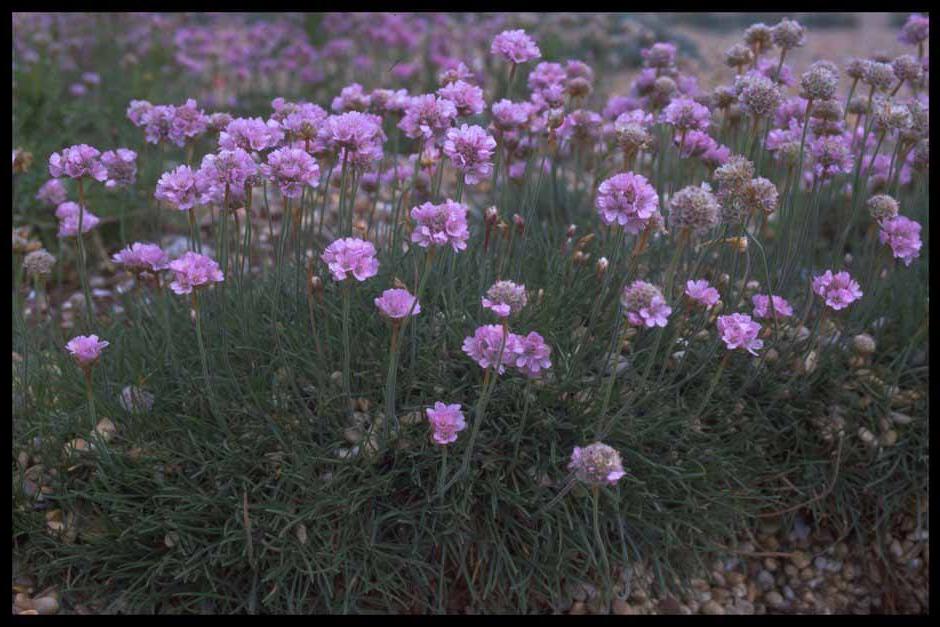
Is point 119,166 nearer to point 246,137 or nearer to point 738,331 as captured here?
point 246,137

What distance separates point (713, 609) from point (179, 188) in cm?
167

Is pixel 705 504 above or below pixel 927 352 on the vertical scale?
below

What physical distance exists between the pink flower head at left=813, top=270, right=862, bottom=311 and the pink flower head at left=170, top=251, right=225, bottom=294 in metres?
1.36

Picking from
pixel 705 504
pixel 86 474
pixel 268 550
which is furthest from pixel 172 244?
pixel 705 504

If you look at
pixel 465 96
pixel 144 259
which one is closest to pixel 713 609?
pixel 465 96

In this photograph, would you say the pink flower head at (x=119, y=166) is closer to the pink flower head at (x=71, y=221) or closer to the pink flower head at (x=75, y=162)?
the pink flower head at (x=75, y=162)

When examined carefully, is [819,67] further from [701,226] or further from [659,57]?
[701,226]

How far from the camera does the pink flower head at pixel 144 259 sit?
2.16 meters

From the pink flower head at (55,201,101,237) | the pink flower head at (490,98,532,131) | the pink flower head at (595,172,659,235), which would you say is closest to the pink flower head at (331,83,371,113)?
the pink flower head at (490,98,532,131)

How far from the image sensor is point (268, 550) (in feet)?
7.15

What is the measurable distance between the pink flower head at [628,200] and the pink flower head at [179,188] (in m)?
0.88

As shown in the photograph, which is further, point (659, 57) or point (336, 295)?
point (659, 57)

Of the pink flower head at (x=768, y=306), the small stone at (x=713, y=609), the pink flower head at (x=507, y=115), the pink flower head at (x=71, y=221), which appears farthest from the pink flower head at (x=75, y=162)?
the small stone at (x=713, y=609)

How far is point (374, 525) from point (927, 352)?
1.67 metres
